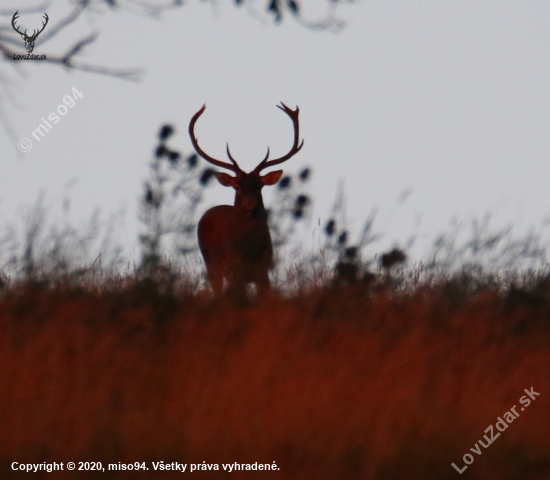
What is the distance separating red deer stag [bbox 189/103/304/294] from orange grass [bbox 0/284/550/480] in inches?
81.6

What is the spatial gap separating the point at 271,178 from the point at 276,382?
5955 millimetres

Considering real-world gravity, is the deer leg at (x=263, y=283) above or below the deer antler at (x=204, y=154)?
below

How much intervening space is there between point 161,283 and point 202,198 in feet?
9.23

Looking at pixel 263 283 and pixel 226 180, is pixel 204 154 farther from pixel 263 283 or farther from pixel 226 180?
pixel 263 283

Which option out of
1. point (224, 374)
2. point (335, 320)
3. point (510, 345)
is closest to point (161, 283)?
point (335, 320)

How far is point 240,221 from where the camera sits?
10211 millimetres

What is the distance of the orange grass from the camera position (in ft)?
13.1

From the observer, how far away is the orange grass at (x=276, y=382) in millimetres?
3988

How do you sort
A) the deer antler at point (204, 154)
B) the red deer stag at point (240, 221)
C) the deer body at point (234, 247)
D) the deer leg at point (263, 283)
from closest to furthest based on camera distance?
the deer leg at point (263, 283)
the deer body at point (234, 247)
the red deer stag at point (240, 221)
the deer antler at point (204, 154)

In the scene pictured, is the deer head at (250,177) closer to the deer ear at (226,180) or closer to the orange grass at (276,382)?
the deer ear at (226,180)

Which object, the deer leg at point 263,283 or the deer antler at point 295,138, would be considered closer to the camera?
the deer leg at point 263,283
